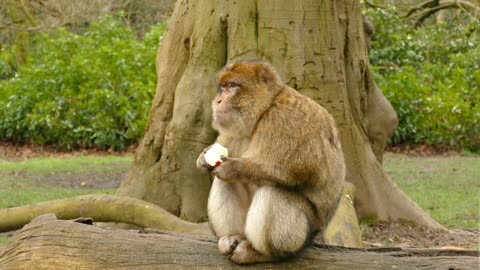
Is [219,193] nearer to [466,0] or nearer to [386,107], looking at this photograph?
[386,107]

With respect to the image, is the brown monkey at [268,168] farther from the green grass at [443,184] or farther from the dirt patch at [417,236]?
the green grass at [443,184]

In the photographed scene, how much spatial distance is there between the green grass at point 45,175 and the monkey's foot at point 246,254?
265 inches

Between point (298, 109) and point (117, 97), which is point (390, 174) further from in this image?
point (298, 109)

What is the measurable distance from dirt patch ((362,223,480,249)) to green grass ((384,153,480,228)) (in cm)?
85

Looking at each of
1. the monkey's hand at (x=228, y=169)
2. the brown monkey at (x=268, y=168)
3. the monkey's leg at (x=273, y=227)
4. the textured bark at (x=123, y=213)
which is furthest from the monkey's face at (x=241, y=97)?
the textured bark at (x=123, y=213)

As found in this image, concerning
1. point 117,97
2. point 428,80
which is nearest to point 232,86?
point 117,97

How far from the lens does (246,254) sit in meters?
4.98

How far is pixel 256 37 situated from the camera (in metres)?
8.45

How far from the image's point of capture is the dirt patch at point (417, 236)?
8.62 metres

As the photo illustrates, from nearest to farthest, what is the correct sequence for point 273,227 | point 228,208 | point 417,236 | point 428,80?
1. point 273,227
2. point 228,208
3. point 417,236
4. point 428,80

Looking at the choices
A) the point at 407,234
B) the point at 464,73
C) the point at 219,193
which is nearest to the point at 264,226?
the point at 219,193

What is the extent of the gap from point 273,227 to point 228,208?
1.49 ft

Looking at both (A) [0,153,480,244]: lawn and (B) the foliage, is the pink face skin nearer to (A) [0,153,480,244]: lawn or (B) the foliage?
(A) [0,153,480,244]: lawn

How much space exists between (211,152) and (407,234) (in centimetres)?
452
